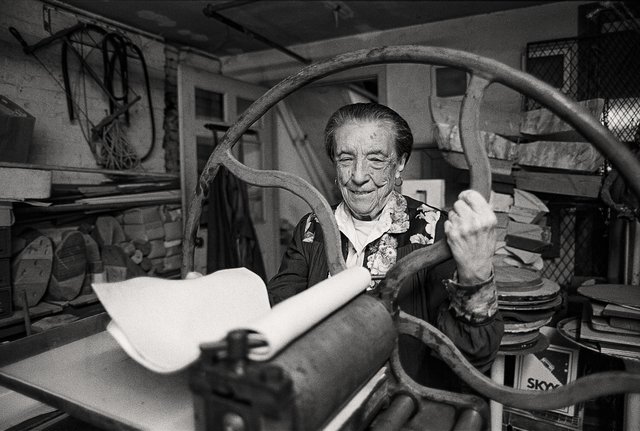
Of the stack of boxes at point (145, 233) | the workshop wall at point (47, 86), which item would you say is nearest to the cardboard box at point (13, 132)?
the workshop wall at point (47, 86)

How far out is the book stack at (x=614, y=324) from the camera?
1793mm

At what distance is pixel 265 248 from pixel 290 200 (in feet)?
3.95

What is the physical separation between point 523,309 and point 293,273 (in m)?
1.13

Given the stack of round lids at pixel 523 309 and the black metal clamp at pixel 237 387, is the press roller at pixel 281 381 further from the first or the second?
the stack of round lids at pixel 523 309

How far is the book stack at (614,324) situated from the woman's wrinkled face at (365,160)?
3.94 ft

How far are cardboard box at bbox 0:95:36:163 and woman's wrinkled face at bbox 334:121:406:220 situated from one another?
7.17 ft

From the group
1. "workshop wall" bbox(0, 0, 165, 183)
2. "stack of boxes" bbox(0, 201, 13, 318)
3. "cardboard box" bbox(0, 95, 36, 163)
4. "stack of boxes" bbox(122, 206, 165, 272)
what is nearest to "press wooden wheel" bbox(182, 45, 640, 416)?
"stack of boxes" bbox(0, 201, 13, 318)

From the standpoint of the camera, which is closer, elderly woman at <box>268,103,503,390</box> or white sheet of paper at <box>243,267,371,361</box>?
white sheet of paper at <box>243,267,371,361</box>

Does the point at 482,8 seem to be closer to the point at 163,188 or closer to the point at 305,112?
the point at 305,112

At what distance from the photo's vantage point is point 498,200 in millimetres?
2785

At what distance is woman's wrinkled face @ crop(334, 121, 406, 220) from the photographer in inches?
55.4

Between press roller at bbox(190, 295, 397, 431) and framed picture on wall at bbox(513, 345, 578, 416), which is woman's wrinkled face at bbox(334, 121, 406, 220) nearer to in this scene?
press roller at bbox(190, 295, 397, 431)

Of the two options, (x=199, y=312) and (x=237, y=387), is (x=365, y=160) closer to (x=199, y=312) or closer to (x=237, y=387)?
(x=199, y=312)

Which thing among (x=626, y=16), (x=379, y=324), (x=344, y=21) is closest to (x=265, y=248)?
(x=344, y=21)
